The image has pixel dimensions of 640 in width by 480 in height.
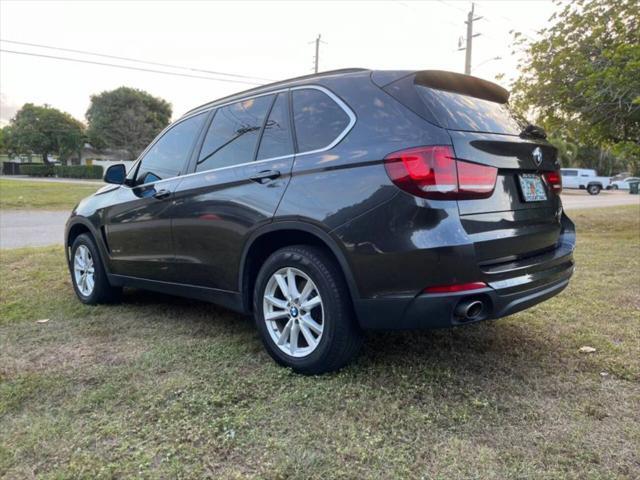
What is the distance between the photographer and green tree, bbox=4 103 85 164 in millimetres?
59312

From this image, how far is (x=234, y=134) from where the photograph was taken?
11.7 feet

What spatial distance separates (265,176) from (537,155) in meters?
1.65

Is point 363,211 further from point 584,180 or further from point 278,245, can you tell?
point 584,180

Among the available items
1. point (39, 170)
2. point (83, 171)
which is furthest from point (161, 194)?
point (39, 170)

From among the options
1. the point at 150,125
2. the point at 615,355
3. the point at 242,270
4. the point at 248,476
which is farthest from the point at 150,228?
the point at 150,125

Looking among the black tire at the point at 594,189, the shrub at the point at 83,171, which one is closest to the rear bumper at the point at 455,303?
the black tire at the point at 594,189

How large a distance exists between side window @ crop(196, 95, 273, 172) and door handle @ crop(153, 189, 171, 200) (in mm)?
346

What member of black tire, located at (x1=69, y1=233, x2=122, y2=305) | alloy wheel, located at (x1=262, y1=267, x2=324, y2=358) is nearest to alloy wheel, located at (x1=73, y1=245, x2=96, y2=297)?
black tire, located at (x1=69, y1=233, x2=122, y2=305)

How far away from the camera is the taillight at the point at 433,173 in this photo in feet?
8.06

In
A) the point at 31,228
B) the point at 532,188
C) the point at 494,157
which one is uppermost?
the point at 494,157

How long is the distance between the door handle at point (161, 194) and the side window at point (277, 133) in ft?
3.22

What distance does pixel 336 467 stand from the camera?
2.08m

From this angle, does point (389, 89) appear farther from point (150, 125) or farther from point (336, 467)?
point (150, 125)

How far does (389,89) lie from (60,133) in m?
66.2
